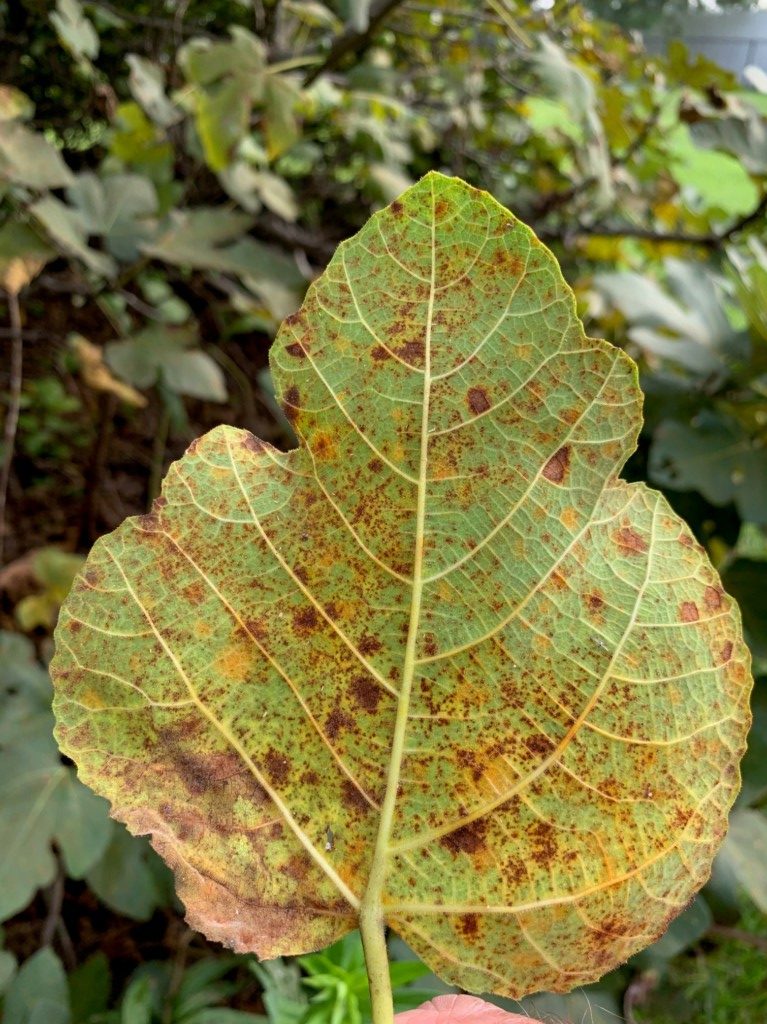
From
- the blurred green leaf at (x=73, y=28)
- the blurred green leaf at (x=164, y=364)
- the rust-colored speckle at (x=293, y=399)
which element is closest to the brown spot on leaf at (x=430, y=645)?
the rust-colored speckle at (x=293, y=399)

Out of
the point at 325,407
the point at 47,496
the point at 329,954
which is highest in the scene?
the point at 325,407

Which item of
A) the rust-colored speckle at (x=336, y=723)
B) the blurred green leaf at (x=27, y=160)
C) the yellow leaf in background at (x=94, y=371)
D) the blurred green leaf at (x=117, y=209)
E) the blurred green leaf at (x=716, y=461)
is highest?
the rust-colored speckle at (x=336, y=723)

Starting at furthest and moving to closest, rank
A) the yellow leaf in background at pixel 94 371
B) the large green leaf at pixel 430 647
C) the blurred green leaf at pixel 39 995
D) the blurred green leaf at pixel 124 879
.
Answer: the yellow leaf in background at pixel 94 371, the blurred green leaf at pixel 124 879, the blurred green leaf at pixel 39 995, the large green leaf at pixel 430 647

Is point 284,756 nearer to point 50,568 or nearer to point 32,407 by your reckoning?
point 50,568

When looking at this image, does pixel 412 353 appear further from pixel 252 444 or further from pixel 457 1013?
pixel 457 1013

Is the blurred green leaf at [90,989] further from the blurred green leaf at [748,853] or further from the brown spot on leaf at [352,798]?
the brown spot on leaf at [352,798]

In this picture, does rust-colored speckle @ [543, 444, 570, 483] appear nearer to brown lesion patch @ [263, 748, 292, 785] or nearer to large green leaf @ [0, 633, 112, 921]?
brown lesion patch @ [263, 748, 292, 785]

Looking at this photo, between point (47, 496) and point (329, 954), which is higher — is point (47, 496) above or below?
below

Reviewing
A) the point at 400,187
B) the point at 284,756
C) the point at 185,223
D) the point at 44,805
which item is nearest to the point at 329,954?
the point at 44,805
